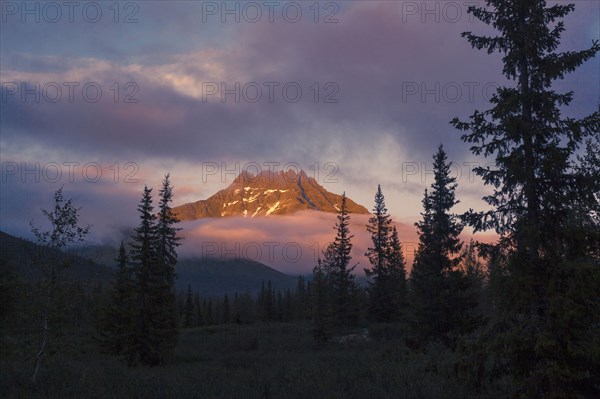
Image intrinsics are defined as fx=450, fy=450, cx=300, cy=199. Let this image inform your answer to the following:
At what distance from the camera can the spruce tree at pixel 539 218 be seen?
9195mm

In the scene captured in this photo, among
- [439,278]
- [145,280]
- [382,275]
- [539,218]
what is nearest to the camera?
[539,218]

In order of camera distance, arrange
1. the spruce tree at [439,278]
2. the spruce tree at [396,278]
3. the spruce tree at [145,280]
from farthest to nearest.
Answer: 1. the spruce tree at [396,278]
2. the spruce tree at [145,280]
3. the spruce tree at [439,278]

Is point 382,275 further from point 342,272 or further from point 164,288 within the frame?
point 164,288

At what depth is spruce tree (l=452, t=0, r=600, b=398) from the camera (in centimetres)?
920

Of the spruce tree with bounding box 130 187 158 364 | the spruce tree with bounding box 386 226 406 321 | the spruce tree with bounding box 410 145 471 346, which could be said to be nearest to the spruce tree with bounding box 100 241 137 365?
the spruce tree with bounding box 130 187 158 364

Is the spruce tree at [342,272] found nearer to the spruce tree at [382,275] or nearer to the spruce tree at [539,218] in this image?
the spruce tree at [382,275]

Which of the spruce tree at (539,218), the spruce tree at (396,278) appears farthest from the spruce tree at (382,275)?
the spruce tree at (539,218)

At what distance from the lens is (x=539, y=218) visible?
10555mm

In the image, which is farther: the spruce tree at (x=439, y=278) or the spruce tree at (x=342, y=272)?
the spruce tree at (x=342, y=272)

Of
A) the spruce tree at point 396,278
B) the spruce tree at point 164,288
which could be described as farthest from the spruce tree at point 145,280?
the spruce tree at point 396,278

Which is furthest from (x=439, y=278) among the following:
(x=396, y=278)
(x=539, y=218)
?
(x=396, y=278)

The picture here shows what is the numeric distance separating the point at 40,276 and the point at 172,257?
69.0 ft

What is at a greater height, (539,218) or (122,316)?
(539,218)

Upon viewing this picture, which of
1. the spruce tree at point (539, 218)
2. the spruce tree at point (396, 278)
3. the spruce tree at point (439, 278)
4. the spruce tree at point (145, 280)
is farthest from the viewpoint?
the spruce tree at point (396, 278)
